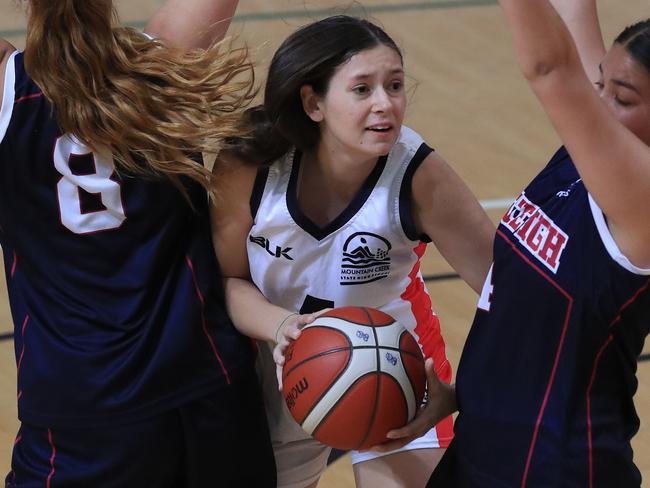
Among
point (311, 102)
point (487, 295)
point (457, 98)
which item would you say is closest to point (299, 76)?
point (311, 102)

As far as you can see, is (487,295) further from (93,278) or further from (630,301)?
(93,278)

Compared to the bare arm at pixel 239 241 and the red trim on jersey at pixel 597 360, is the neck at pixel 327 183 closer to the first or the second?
the bare arm at pixel 239 241

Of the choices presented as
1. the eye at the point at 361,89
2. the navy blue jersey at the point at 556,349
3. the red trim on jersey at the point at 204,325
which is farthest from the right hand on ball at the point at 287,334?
the eye at the point at 361,89

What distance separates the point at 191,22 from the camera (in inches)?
99.4

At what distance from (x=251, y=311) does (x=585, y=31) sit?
39.0 inches

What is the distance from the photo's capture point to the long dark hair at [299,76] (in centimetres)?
251

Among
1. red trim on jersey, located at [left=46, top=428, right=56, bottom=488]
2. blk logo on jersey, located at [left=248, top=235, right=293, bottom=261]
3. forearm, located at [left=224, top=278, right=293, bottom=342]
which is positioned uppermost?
blk logo on jersey, located at [left=248, top=235, right=293, bottom=261]

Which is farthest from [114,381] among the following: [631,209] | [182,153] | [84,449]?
[631,209]

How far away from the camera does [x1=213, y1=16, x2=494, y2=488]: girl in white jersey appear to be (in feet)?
8.20

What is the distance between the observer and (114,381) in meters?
2.43

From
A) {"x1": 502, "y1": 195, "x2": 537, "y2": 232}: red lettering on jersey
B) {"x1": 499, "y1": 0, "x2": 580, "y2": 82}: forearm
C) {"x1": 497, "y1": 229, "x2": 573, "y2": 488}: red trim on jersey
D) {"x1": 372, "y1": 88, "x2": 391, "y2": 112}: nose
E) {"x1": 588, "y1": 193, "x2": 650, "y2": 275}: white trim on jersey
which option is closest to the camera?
{"x1": 499, "y1": 0, "x2": 580, "y2": 82}: forearm

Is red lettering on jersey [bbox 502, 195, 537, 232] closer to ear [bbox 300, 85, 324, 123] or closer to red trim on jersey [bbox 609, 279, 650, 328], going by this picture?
red trim on jersey [bbox 609, 279, 650, 328]

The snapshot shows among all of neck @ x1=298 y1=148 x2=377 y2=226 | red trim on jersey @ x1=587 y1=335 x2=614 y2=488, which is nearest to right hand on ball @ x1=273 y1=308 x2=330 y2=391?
neck @ x1=298 y1=148 x2=377 y2=226

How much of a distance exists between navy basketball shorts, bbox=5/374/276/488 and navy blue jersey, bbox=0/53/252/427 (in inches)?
1.6
